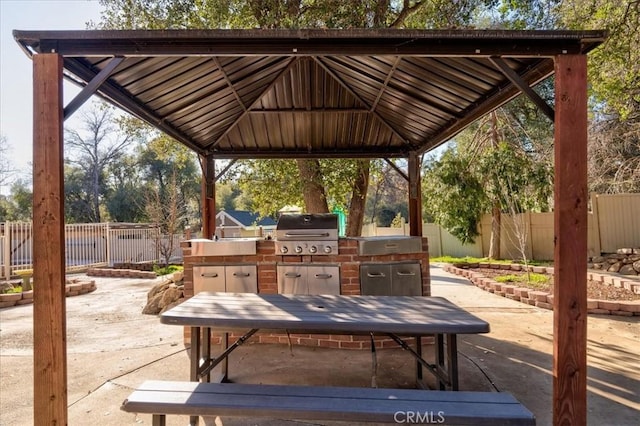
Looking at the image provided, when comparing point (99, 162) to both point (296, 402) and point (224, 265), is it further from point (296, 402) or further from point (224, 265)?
point (296, 402)

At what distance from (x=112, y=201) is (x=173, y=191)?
14.6m

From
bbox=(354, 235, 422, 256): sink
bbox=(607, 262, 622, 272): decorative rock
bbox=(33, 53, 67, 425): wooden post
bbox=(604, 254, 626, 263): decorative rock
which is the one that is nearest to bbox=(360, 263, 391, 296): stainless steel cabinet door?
bbox=(354, 235, 422, 256): sink

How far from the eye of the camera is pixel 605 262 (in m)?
8.41

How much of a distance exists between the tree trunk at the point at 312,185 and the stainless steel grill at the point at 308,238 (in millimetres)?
3509

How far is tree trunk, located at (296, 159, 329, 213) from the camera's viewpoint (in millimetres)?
7512

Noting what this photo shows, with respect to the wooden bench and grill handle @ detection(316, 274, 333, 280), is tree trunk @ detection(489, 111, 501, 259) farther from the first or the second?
the wooden bench

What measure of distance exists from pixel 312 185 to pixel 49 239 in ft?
18.6

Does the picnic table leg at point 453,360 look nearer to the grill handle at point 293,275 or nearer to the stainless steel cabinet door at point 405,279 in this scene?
the stainless steel cabinet door at point 405,279

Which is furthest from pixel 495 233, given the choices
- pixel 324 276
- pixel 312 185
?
pixel 324 276

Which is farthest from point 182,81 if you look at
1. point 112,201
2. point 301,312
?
point 112,201

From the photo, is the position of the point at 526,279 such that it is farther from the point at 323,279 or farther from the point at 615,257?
the point at 323,279

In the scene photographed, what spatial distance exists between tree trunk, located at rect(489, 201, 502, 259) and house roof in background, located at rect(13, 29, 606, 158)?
6.51 m

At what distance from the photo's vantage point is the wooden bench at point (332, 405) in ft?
5.93

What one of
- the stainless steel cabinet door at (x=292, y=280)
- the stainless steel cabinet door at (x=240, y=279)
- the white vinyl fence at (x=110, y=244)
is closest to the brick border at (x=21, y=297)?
the white vinyl fence at (x=110, y=244)
